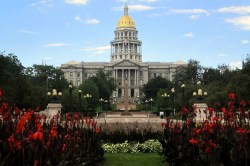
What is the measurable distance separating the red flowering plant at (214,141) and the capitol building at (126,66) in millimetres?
126369

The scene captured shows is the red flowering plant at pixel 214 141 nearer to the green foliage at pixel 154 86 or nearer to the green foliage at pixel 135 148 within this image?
the green foliage at pixel 135 148

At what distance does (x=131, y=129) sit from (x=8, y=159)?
12.8 meters

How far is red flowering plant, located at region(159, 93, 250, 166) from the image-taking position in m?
6.62

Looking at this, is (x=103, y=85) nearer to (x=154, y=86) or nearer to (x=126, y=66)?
(x=154, y=86)

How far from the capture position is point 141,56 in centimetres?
15112

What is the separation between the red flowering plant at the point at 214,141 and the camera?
662 centimetres

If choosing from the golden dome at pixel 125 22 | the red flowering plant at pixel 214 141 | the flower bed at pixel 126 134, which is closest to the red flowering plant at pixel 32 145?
the red flowering plant at pixel 214 141

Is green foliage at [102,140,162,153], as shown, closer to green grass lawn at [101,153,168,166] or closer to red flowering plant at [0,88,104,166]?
green grass lawn at [101,153,168,166]

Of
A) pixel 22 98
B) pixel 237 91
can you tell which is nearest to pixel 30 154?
pixel 237 91

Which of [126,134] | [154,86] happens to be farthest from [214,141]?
[154,86]

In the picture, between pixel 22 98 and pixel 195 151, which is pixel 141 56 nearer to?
pixel 22 98

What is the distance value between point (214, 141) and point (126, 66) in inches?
5165

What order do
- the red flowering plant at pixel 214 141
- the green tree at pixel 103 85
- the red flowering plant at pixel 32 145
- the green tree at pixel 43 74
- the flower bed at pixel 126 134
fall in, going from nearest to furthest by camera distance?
the red flowering plant at pixel 32 145 < the red flowering plant at pixel 214 141 < the flower bed at pixel 126 134 < the green tree at pixel 43 74 < the green tree at pixel 103 85

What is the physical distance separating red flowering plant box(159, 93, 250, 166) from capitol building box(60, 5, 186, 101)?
415 feet
